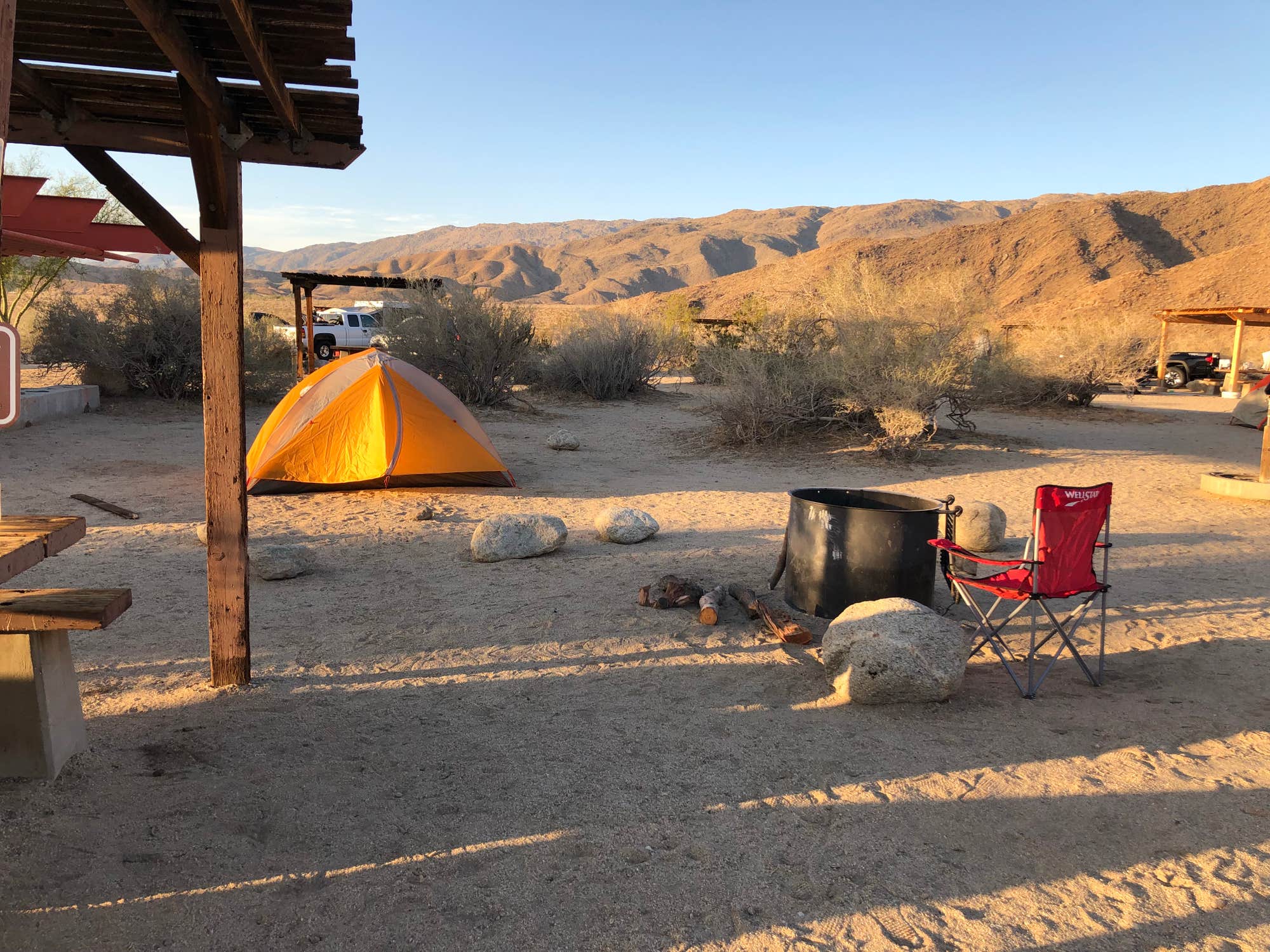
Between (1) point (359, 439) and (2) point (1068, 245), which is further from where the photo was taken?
(2) point (1068, 245)

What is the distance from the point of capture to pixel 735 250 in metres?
105

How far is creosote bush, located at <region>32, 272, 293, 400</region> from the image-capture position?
1471 centimetres

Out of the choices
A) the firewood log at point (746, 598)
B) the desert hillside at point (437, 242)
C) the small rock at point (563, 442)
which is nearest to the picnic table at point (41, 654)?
the firewood log at point (746, 598)

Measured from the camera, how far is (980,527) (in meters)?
7.07

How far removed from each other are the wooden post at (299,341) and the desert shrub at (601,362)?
17.4 ft

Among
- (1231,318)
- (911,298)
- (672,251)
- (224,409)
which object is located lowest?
(224,409)

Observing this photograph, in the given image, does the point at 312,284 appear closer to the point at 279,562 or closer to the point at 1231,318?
the point at 279,562

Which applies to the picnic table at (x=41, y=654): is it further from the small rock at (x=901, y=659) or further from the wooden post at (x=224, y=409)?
the small rock at (x=901, y=659)

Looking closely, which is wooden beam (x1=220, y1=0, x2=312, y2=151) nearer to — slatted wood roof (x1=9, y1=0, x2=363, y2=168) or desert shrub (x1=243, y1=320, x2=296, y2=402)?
slatted wood roof (x1=9, y1=0, x2=363, y2=168)

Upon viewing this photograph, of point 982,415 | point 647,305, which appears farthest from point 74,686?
point 647,305

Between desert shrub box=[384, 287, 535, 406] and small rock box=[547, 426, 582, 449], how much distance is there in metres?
4.48

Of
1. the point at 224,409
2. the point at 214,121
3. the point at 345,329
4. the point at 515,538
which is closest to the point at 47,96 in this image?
the point at 214,121

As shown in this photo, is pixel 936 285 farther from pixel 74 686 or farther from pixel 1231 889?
pixel 74 686

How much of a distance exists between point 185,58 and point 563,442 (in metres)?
9.13
